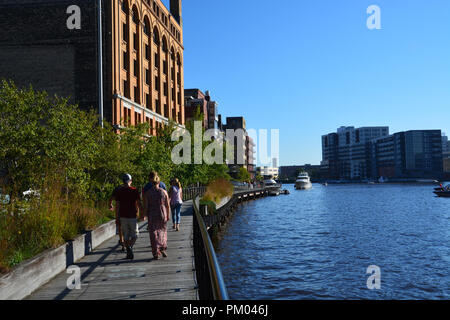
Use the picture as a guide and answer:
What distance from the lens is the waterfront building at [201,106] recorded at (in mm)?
91062

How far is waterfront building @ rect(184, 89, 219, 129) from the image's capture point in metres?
91.1

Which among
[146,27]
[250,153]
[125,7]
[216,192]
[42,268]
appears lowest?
[216,192]

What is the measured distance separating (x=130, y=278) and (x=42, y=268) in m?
1.65

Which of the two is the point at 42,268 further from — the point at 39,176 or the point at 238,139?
the point at 238,139

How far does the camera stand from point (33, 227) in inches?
361

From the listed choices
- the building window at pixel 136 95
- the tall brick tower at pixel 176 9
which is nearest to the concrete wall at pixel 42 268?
the building window at pixel 136 95

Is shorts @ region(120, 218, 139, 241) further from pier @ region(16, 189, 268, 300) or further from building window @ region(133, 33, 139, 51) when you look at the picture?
building window @ region(133, 33, 139, 51)

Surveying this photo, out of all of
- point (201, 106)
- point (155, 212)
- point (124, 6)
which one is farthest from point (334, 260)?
point (201, 106)

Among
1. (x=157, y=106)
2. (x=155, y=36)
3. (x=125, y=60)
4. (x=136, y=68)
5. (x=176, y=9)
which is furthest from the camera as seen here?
(x=176, y=9)

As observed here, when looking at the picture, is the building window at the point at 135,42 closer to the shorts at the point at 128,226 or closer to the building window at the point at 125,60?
the building window at the point at 125,60

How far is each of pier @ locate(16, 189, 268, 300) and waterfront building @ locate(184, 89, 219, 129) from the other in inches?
2935

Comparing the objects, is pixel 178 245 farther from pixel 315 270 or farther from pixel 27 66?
pixel 27 66

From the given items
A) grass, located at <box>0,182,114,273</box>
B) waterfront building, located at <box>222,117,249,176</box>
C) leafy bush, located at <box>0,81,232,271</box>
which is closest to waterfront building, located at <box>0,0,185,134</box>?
leafy bush, located at <box>0,81,232,271</box>

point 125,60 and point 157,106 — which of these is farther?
point 157,106
